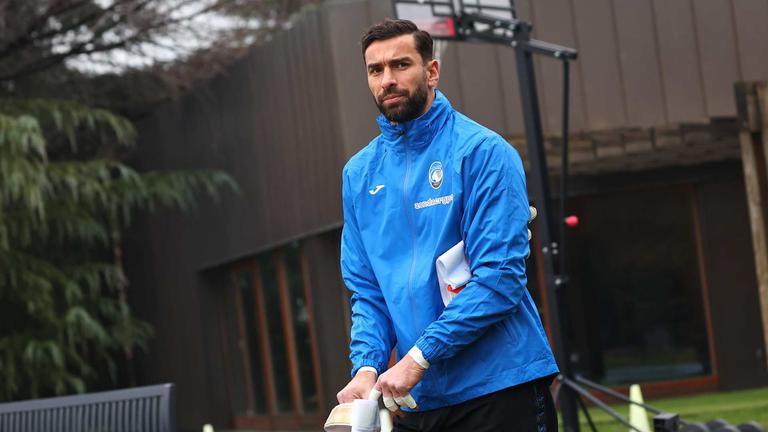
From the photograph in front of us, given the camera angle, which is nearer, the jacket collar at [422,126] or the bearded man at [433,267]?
the bearded man at [433,267]

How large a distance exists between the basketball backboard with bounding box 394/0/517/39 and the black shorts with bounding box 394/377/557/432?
177 inches

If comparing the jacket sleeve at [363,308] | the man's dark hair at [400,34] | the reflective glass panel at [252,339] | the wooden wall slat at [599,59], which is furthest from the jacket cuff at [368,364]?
the reflective glass panel at [252,339]

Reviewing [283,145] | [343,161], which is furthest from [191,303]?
[343,161]

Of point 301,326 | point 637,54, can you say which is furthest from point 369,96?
point 301,326

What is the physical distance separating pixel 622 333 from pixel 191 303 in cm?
608

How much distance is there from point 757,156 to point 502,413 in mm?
Answer: 6038

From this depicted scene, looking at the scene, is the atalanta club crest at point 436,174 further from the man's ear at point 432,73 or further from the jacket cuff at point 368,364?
the jacket cuff at point 368,364

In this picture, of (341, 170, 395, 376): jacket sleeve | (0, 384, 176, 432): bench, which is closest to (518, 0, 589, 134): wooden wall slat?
(0, 384, 176, 432): bench

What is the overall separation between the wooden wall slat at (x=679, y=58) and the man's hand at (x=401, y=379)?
912 centimetres

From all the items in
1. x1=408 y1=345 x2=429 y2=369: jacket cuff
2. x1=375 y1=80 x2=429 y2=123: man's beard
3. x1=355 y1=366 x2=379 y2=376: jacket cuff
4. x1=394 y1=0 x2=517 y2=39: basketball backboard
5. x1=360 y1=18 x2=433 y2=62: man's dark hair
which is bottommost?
x1=355 y1=366 x2=379 y2=376: jacket cuff

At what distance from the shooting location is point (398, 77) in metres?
2.79

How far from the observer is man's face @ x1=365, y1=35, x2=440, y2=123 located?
2.79 m

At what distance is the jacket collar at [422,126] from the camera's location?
2824 millimetres

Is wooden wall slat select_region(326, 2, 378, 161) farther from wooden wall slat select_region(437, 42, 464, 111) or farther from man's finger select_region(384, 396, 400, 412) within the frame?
man's finger select_region(384, 396, 400, 412)
